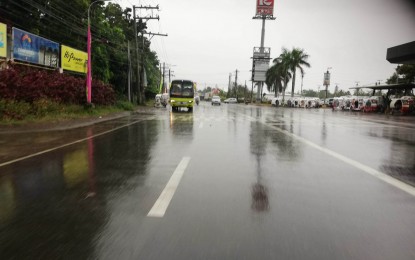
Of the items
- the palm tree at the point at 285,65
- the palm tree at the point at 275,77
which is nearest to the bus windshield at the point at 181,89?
the palm tree at the point at 285,65

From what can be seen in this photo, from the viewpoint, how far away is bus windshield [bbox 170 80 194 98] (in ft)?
117

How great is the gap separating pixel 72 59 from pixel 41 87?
917 centimetres

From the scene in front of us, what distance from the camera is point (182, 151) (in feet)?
30.4

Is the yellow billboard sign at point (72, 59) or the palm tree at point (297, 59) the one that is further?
the palm tree at point (297, 59)

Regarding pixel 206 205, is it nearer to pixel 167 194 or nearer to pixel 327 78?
pixel 167 194

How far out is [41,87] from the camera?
19.7 metres

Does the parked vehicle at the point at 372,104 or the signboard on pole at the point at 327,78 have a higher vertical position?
the signboard on pole at the point at 327,78

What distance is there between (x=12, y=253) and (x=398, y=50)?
36.5 metres

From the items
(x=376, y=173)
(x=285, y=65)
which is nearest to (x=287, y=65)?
(x=285, y=65)

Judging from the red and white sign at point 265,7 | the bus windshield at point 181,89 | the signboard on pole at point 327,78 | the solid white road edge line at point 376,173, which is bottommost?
the solid white road edge line at point 376,173

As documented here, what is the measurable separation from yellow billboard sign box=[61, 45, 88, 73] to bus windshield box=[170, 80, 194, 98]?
29.4 ft

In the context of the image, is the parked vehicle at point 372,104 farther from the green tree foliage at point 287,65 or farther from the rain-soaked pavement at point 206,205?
the rain-soaked pavement at point 206,205

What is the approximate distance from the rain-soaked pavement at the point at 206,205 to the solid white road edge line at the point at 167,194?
0.02m

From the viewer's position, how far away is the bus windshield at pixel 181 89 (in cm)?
3559
